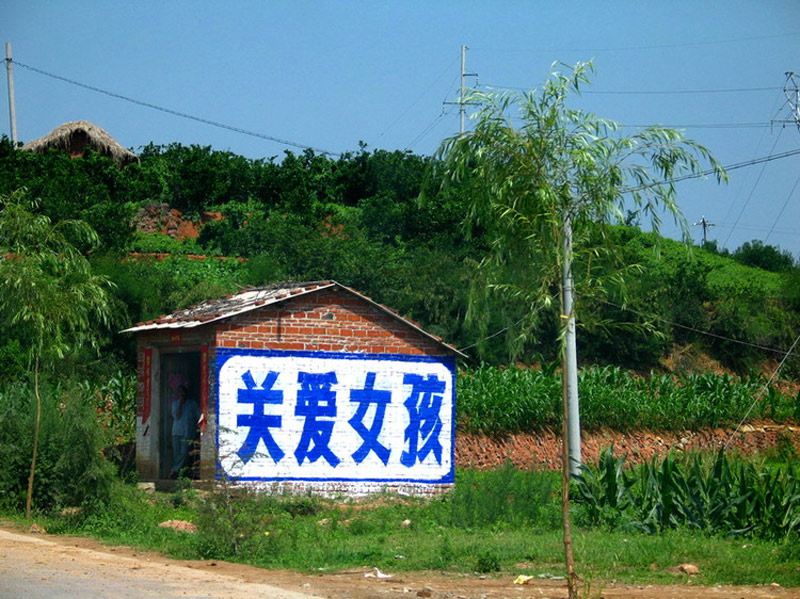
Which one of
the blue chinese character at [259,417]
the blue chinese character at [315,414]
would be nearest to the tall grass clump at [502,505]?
the blue chinese character at [315,414]

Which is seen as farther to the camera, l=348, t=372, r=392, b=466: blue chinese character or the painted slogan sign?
l=348, t=372, r=392, b=466: blue chinese character

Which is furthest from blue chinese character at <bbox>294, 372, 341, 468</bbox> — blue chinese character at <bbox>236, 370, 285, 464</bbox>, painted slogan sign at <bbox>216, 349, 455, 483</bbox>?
blue chinese character at <bbox>236, 370, 285, 464</bbox>

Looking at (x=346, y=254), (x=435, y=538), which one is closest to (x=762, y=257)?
(x=346, y=254)

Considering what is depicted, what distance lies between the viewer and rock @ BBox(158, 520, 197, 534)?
14.4 metres

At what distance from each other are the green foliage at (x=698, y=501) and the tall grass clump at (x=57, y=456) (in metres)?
7.25

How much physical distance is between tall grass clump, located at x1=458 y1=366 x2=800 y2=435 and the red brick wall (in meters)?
7.08

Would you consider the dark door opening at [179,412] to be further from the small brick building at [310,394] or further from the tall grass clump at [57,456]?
the tall grass clump at [57,456]

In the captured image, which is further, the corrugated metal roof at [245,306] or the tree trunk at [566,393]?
the corrugated metal roof at [245,306]

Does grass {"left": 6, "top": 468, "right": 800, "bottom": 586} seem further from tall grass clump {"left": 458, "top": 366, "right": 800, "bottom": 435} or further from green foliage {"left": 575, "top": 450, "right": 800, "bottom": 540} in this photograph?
tall grass clump {"left": 458, "top": 366, "right": 800, "bottom": 435}

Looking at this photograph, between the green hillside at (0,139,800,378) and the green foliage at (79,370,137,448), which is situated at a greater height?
the green hillside at (0,139,800,378)

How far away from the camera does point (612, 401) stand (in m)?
27.8

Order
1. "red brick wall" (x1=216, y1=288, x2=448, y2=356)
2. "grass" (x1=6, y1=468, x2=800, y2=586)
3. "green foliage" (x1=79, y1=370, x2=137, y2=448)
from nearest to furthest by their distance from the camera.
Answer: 1. "grass" (x1=6, y1=468, x2=800, y2=586)
2. "red brick wall" (x1=216, y1=288, x2=448, y2=356)
3. "green foliage" (x1=79, y1=370, x2=137, y2=448)

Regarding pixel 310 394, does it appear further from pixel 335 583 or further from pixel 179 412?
pixel 335 583

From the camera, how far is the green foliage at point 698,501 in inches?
550
